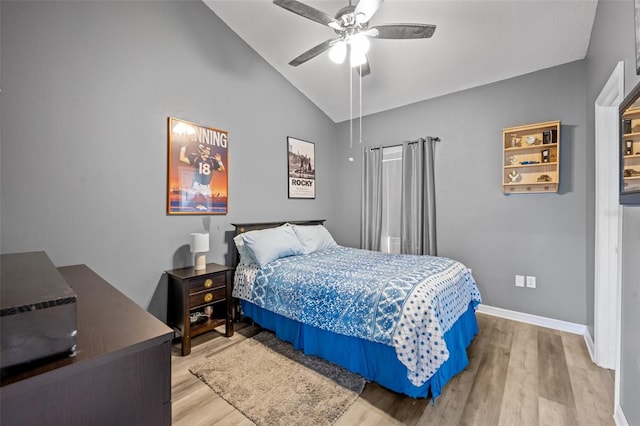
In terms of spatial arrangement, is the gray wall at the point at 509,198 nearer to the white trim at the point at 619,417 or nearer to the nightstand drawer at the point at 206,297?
the white trim at the point at 619,417

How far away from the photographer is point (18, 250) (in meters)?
1.91

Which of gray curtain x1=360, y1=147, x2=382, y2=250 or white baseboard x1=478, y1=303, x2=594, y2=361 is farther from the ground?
gray curtain x1=360, y1=147, x2=382, y2=250

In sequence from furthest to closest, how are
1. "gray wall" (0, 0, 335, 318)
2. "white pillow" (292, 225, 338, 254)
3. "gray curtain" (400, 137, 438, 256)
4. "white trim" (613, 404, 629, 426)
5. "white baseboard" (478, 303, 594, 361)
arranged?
"gray curtain" (400, 137, 438, 256), "white pillow" (292, 225, 338, 254), "white baseboard" (478, 303, 594, 361), "gray wall" (0, 0, 335, 318), "white trim" (613, 404, 629, 426)

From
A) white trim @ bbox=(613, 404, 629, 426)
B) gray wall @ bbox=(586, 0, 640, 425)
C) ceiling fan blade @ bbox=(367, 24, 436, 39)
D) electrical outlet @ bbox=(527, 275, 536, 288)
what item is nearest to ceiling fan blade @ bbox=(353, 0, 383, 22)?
ceiling fan blade @ bbox=(367, 24, 436, 39)

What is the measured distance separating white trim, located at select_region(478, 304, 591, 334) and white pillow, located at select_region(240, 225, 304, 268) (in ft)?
7.83

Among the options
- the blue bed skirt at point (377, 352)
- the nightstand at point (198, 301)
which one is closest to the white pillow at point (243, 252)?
the nightstand at point (198, 301)

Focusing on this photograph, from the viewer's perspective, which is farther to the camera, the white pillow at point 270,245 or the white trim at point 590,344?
the white pillow at point 270,245

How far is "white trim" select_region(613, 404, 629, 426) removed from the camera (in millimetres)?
1524

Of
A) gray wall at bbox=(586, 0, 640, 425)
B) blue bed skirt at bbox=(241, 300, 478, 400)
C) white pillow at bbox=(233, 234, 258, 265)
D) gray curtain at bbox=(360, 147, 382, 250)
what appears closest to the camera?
gray wall at bbox=(586, 0, 640, 425)

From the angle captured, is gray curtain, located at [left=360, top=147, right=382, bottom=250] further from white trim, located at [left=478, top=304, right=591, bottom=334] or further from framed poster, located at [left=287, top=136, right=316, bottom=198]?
white trim, located at [left=478, top=304, right=591, bottom=334]

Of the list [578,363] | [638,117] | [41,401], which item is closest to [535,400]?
[578,363]

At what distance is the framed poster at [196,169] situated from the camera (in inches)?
106

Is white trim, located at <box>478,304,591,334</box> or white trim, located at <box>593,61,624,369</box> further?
white trim, located at <box>478,304,591,334</box>

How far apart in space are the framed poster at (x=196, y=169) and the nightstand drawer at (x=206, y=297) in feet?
2.79
